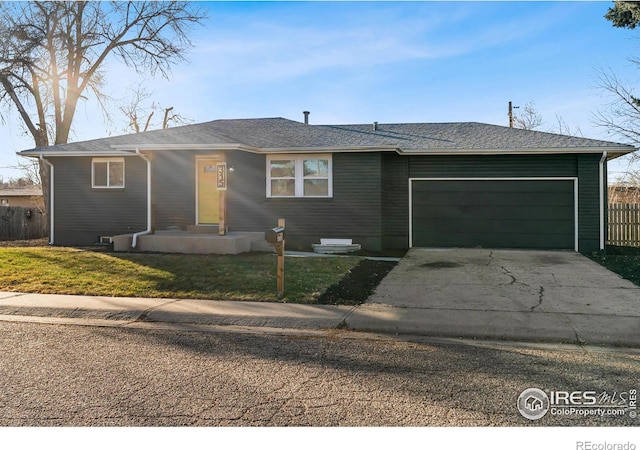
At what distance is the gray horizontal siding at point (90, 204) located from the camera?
53.3 feet

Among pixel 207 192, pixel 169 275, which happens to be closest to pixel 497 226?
pixel 207 192

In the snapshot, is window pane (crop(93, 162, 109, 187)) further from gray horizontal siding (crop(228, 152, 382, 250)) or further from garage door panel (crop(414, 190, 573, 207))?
garage door panel (crop(414, 190, 573, 207))

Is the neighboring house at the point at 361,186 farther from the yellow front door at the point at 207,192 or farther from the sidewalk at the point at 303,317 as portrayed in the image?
the sidewalk at the point at 303,317

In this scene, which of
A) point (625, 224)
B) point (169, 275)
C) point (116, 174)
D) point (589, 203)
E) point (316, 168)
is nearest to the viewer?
point (169, 275)

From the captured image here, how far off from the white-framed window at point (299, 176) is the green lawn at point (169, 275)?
3758 millimetres

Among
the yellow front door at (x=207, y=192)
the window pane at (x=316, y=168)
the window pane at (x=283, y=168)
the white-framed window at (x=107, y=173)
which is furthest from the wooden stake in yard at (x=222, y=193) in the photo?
the white-framed window at (x=107, y=173)

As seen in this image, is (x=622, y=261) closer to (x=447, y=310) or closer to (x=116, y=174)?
(x=447, y=310)

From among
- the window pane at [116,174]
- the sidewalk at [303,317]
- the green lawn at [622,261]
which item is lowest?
the sidewalk at [303,317]

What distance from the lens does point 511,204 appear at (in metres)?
15.1

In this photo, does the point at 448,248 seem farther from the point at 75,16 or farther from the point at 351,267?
the point at 75,16

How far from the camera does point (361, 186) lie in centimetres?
1480

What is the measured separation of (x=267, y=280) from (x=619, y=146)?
36.1 ft

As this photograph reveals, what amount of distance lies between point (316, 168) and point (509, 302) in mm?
8764

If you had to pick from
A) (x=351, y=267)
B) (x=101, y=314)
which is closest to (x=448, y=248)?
(x=351, y=267)
